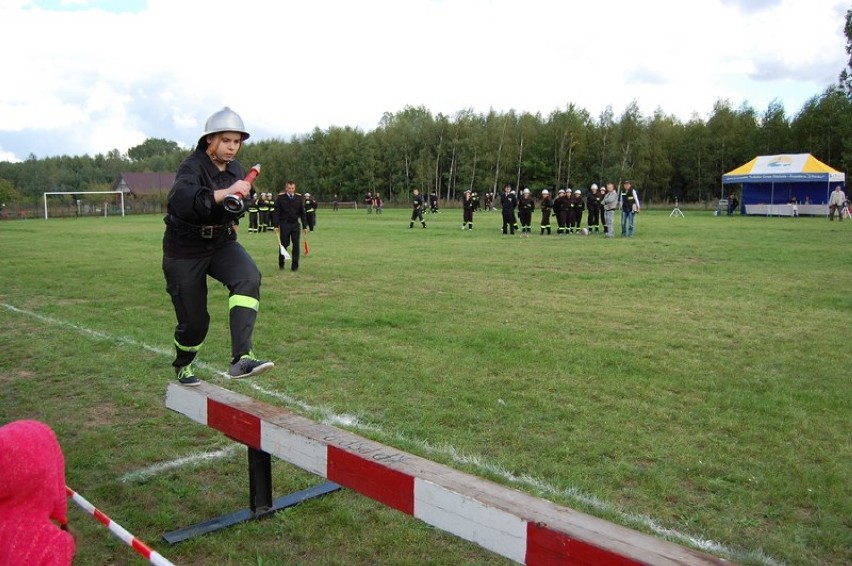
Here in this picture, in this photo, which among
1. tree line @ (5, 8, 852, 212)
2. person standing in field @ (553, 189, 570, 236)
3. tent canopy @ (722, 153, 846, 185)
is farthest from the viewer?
tree line @ (5, 8, 852, 212)

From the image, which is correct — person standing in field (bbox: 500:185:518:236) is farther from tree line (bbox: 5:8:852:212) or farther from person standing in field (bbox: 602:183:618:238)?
tree line (bbox: 5:8:852:212)

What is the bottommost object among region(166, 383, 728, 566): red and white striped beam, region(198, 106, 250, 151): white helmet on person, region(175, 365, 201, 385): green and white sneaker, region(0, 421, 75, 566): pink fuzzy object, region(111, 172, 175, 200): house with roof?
region(175, 365, 201, 385): green and white sneaker

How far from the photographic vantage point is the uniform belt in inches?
191

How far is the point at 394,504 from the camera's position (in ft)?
9.87

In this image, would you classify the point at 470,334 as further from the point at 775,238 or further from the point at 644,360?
the point at 775,238

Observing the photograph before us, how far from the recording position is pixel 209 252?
505 cm

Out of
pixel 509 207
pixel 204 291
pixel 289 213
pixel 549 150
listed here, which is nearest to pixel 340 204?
pixel 549 150

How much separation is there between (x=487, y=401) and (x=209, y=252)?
8.84ft

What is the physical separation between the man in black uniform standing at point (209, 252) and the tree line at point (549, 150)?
61487 millimetres

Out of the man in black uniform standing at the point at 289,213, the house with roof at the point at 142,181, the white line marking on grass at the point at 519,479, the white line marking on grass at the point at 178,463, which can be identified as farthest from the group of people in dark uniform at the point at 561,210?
the house with roof at the point at 142,181

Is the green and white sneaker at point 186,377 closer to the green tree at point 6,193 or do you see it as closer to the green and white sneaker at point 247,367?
the green and white sneaker at point 247,367

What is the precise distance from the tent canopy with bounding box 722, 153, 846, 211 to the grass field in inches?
1263

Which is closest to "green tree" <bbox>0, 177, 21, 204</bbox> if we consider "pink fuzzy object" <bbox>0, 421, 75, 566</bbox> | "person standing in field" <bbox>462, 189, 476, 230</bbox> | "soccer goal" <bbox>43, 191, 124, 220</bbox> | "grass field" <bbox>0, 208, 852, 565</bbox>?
"soccer goal" <bbox>43, 191, 124, 220</bbox>

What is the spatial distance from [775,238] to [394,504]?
83.0 ft
